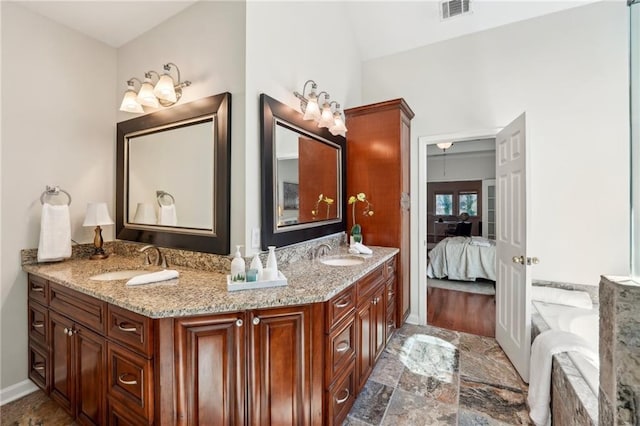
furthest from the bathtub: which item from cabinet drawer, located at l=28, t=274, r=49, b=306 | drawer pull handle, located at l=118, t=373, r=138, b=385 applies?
cabinet drawer, located at l=28, t=274, r=49, b=306

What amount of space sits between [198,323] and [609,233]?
11.4 ft

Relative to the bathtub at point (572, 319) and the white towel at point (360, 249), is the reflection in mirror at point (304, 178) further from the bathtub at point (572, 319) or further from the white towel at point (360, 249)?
the bathtub at point (572, 319)

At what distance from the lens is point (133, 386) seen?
1305mm

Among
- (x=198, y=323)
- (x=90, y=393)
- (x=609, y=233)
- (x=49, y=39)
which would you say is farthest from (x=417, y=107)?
(x=90, y=393)

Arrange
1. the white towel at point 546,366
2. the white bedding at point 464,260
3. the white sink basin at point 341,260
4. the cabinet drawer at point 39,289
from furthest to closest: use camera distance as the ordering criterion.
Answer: the white bedding at point 464,260
the white sink basin at point 341,260
the cabinet drawer at point 39,289
the white towel at point 546,366

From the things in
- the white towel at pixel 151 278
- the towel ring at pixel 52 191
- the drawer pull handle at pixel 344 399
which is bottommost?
the drawer pull handle at pixel 344 399

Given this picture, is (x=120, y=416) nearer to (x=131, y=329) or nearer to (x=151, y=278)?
(x=131, y=329)

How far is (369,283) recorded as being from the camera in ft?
6.75

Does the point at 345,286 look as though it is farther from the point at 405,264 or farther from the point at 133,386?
the point at 405,264

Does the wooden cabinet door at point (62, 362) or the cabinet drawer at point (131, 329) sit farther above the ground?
the cabinet drawer at point (131, 329)

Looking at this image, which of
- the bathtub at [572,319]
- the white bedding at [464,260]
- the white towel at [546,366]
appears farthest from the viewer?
the white bedding at [464,260]

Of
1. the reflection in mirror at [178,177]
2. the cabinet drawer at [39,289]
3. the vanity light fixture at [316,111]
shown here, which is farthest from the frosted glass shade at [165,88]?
the cabinet drawer at [39,289]

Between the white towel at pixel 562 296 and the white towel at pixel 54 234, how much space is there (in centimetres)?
406

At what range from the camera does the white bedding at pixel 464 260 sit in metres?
4.61
